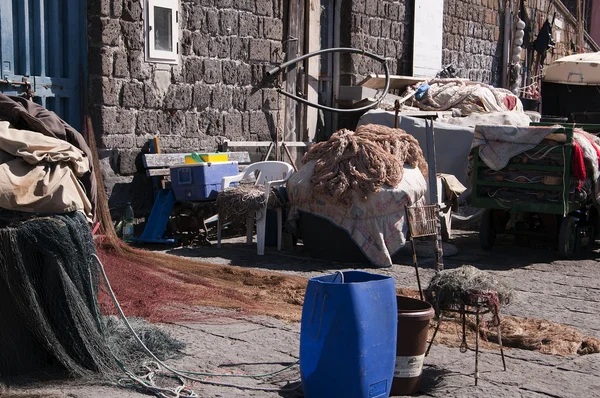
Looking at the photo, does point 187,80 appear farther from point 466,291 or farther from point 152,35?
point 466,291

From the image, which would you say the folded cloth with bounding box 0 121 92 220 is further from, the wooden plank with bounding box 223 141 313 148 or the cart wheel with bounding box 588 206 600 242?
the cart wheel with bounding box 588 206 600 242

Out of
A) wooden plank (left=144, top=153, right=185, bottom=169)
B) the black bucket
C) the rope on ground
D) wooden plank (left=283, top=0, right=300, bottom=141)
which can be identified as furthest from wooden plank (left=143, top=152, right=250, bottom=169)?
the black bucket

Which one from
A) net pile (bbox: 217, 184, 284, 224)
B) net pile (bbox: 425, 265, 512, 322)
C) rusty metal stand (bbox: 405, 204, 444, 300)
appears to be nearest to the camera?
net pile (bbox: 425, 265, 512, 322)

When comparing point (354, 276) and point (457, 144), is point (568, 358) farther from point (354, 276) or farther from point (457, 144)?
point (457, 144)

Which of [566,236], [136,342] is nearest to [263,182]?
[566,236]

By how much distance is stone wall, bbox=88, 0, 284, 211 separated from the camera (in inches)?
386

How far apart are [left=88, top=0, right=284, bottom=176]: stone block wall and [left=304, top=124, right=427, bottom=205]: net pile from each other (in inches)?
86.1

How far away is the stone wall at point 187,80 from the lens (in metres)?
9.80

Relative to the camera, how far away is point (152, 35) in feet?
33.8

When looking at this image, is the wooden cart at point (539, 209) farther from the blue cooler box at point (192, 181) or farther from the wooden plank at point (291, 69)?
the wooden plank at point (291, 69)

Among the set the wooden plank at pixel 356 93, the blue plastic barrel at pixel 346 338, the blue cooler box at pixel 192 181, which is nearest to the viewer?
the blue plastic barrel at pixel 346 338

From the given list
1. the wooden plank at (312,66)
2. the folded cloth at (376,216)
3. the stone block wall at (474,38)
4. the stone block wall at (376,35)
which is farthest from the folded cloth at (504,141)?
the stone block wall at (474,38)

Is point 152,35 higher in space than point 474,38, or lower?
lower

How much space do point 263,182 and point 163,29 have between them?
7.46 ft
